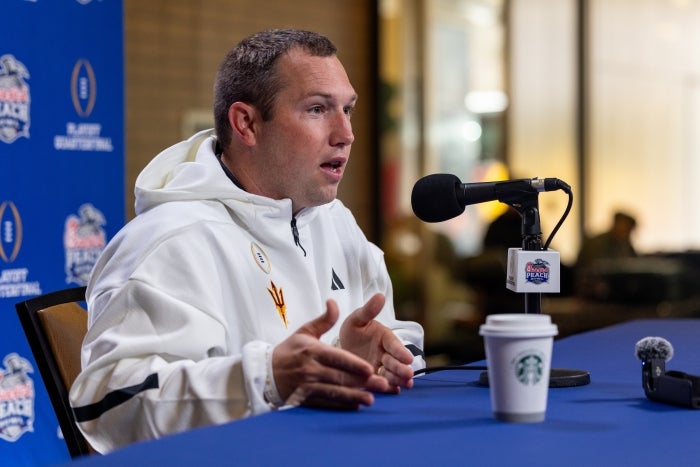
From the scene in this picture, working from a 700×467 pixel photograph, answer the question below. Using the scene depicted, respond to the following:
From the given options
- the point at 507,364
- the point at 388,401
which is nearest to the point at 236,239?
the point at 388,401

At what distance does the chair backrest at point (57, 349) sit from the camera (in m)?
2.08

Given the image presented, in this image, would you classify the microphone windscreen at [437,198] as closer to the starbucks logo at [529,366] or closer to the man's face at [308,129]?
the man's face at [308,129]

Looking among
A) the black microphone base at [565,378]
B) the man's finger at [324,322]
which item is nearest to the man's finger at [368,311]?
the man's finger at [324,322]

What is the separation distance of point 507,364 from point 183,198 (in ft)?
2.98

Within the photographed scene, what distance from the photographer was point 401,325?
7.98ft

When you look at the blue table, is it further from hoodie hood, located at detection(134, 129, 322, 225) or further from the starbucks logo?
hoodie hood, located at detection(134, 129, 322, 225)

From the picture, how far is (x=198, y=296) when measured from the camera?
1909 millimetres

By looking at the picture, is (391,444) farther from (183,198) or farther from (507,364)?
(183,198)

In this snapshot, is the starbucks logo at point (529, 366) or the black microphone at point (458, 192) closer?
the starbucks logo at point (529, 366)

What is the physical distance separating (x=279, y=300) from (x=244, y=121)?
41 cm

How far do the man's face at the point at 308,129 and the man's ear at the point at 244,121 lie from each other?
Answer: 0.04m

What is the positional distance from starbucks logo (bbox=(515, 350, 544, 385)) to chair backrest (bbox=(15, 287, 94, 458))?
1007 mm

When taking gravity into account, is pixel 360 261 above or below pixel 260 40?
below

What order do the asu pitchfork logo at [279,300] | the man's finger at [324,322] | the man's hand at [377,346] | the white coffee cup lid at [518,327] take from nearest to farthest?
the white coffee cup lid at [518,327]
the man's finger at [324,322]
the man's hand at [377,346]
the asu pitchfork logo at [279,300]
